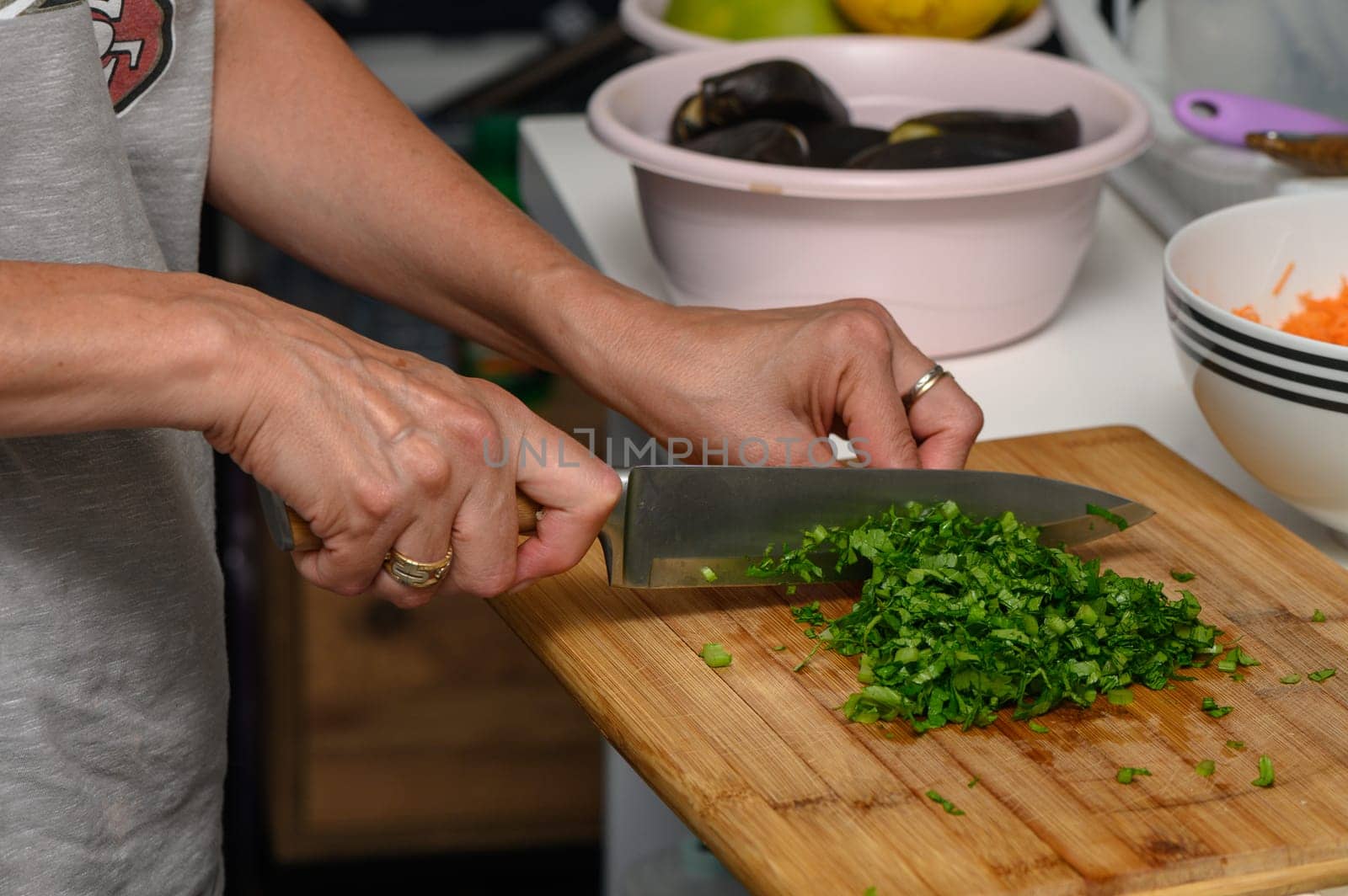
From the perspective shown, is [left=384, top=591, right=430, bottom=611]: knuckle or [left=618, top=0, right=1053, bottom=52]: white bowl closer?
[left=384, top=591, right=430, bottom=611]: knuckle

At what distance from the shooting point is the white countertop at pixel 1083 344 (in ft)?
3.96

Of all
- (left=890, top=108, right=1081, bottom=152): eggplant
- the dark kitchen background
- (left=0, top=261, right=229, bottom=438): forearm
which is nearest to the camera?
(left=0, top=261, right=229, bottom=438): forearm

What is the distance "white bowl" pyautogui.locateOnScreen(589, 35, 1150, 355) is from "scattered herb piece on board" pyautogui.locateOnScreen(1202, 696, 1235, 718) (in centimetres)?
48

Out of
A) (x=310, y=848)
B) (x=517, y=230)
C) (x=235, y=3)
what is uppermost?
(x=235, y=3)

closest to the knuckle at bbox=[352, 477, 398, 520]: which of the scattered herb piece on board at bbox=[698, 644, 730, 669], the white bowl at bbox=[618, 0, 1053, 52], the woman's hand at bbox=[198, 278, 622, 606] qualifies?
the woman's hand at bbox=[198, 278, 622, 606]

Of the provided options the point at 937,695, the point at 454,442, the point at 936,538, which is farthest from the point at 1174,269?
the point at 454,442

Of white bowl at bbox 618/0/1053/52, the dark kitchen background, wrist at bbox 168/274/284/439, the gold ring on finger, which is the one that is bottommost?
the dark kitchen background

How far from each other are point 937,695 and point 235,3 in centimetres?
69

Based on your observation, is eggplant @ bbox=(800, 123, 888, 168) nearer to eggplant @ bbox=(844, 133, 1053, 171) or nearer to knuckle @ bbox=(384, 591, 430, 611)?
eggplant @ bbox=(844, 133, 1053, 171)

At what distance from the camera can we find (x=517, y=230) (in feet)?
3.40

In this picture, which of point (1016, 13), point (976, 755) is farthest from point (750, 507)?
point (1016, 13)

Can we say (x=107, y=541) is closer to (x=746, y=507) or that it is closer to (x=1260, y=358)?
(x=746, y=507)

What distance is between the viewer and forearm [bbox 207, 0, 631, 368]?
103 centimetres

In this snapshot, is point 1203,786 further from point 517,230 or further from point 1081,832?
point 517,230
